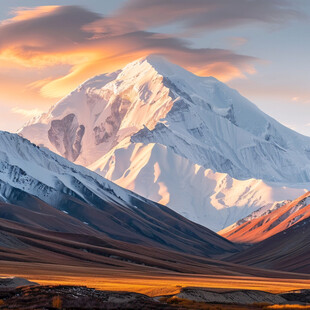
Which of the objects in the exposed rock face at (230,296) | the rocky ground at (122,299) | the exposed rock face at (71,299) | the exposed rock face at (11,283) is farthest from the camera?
the exposed rock face at (230,296)

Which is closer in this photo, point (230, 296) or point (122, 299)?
point (122, 299)

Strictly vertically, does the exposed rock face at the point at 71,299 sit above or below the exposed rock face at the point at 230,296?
above

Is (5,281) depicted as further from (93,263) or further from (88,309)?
(93,263)

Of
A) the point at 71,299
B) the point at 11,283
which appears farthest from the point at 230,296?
the point at 11,283

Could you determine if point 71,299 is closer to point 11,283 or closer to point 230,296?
point 11,283

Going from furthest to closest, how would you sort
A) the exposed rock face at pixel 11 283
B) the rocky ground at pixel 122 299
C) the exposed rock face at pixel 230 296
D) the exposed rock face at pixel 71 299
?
the exposed rock face at pixel 230 296 → the exposed rock face at pixel 11 283 → the rocky ground at pixel 122 299 → the exposed rock face at pixel 71 299

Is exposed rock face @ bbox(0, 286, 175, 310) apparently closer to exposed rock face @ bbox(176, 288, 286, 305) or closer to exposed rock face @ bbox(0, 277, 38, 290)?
exposed rock face @ bbox(0, 277, 38, 290)

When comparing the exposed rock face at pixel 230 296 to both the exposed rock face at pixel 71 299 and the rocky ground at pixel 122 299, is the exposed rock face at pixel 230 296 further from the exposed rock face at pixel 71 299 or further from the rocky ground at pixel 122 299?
the exposed rock face at pixel 71 299

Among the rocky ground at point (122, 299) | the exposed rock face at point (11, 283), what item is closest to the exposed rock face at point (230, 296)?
the rocky ground at point (122, 299)

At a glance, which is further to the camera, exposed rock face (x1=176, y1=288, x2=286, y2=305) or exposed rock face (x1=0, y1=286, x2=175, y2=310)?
exposed rock face (x1=176, y1=288, x2=286, y2=305)

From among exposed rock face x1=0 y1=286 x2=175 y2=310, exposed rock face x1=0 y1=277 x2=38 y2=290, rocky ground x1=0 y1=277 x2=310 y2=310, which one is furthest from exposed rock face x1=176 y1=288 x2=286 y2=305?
exposed rock face x1=0 y1=277 x2=38 y2=290

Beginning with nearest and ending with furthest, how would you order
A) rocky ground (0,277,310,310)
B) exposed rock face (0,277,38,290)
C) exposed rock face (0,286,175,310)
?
exposed rock face (0,286,175,310), rocky ground (0,277,310,310), exposed rock face (0,277,38,290)

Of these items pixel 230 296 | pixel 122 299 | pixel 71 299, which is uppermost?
pixel 71 299

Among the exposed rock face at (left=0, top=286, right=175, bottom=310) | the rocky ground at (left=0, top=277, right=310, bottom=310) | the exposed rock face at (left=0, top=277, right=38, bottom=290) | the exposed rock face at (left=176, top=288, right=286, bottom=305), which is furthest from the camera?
the exposed rock face at (left=176, top=288, right=286, bottom=305)
